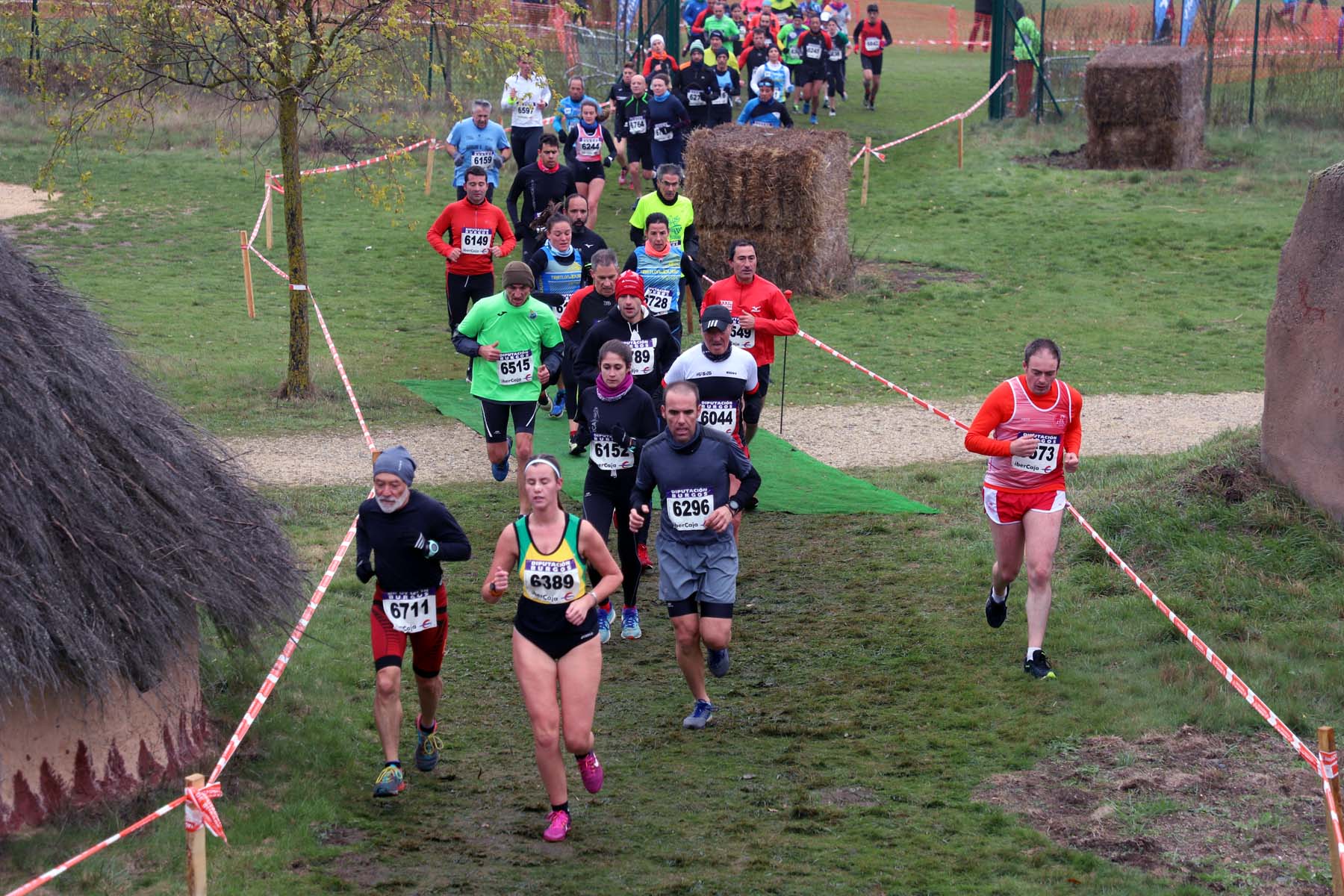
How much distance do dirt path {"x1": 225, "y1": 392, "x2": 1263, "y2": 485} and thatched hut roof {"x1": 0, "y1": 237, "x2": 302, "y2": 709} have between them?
4721 mm

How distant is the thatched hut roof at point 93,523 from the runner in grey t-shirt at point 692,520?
2.05 meters

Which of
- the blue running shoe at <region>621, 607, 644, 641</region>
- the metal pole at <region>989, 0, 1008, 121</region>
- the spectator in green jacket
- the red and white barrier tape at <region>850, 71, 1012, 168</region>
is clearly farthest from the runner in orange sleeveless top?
the metal pole at <region>989, 0, 1008, 121</region>

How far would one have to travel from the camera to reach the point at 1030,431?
8.73m

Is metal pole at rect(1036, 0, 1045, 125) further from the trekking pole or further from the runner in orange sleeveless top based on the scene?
the runner in orange sleeveless top

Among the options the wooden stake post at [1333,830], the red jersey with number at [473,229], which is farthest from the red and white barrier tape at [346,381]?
the wooden stake post at [1333,830]

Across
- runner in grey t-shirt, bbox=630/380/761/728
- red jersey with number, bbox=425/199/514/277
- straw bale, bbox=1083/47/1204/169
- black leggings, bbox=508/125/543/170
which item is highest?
straw bale, bbox=1083/47/1204/169

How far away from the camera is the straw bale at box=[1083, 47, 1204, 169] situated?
25.6 metres

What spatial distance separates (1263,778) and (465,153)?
45.5 ft

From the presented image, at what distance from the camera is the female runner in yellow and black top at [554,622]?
7.09 m

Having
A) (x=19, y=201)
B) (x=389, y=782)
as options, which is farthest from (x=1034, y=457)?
(x=19, y=201)

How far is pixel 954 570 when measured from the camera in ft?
36.1

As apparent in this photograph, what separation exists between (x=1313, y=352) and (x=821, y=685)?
3830 millimetres

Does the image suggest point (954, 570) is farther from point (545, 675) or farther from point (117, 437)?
point (117, 437)

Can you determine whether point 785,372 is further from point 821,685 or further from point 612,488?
point 821,685
